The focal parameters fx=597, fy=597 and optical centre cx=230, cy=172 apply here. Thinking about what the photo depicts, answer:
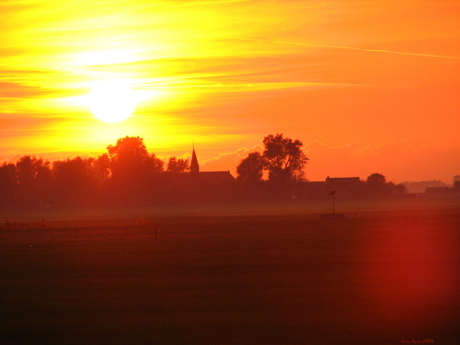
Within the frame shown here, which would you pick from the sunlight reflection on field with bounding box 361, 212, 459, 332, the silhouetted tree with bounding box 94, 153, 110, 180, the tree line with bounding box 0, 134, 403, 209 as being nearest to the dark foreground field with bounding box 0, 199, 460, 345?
the sunlight reflection on field with bounding box 361, 212, 459, 332

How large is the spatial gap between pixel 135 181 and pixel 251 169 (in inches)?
1140

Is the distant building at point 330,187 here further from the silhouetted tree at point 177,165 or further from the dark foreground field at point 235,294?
the dark foreground field at point 235,294

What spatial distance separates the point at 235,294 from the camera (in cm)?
1889

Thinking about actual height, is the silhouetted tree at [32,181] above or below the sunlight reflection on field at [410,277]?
above

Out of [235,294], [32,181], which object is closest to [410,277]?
[235,294]

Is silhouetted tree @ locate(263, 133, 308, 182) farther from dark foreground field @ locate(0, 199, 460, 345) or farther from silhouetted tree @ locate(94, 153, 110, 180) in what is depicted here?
dark foreground field @ locate(0, 199, 460, 345)

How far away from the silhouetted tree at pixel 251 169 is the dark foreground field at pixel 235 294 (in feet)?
361

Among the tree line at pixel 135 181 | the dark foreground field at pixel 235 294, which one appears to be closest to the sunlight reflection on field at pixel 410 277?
the dark foreground field at pixel 235 294

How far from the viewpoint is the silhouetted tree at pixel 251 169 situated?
145125mm

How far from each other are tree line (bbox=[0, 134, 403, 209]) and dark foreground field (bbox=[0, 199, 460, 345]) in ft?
317

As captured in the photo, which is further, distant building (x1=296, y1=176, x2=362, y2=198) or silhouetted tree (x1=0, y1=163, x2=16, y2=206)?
distant building (x1=296, y1=176, x2=362, y2=198)

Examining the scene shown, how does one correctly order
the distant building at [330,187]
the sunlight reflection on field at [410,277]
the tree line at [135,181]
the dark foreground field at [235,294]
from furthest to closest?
the distant building at [330,187]
the tree line at [135,181]
the sunlight reflection on field at [410,277]
the dark foreground field at [235,294]

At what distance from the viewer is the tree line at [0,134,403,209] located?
130 meters

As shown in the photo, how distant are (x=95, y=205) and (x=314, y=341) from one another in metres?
118
